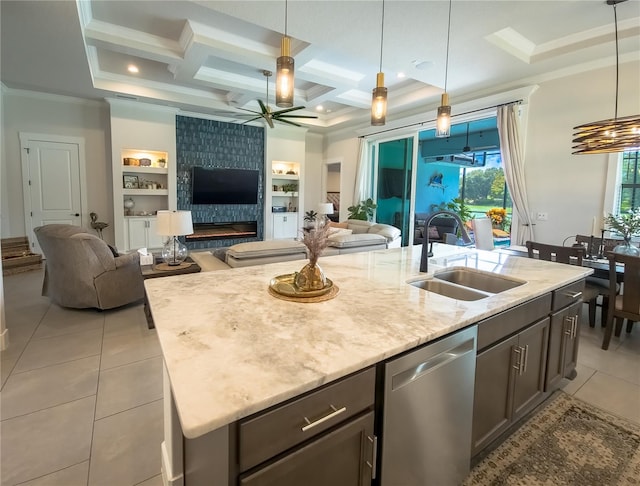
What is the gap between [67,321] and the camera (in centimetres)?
345

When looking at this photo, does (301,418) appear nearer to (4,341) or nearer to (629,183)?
(4,341)

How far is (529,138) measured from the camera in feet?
15.5

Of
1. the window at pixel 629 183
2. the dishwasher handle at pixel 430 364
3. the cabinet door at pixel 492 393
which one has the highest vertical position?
the window at pixel 629 183

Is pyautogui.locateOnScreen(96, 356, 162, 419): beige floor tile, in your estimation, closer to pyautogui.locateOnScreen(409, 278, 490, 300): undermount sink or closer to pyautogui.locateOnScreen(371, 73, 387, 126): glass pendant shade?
pyautogui.locateOnScreen(409, 278, 490, 300): undermount sink

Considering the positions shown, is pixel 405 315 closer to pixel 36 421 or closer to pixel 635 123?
pixel 36 421

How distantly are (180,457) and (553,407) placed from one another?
2304 millimetres

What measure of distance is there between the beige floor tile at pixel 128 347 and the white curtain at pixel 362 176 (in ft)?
19.1

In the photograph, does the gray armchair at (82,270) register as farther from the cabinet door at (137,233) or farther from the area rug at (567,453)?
the area rug at (567,453)

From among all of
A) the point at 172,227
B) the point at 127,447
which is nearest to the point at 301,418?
the point at 127,447

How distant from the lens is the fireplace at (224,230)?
25.3 ft

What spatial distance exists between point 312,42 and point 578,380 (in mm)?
4148

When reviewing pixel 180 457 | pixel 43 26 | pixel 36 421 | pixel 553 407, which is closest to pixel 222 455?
pixel 180 457

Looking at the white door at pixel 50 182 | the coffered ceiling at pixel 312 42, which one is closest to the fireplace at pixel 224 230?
the white door at pixel 50 182

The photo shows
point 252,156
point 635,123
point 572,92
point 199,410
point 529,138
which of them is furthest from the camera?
point 252,156
